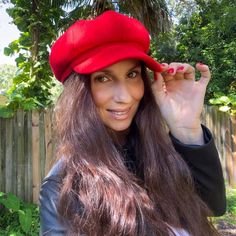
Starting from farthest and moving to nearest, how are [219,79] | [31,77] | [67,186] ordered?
[219,79], [31,77], [67,186]

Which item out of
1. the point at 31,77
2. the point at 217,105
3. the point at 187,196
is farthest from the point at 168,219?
the point at 217,105

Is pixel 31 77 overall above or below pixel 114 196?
above

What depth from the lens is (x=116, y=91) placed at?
1358 millimetres

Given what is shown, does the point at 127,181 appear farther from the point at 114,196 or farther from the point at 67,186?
the point at 67,186

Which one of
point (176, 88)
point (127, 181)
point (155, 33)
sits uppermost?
point (155, 33)

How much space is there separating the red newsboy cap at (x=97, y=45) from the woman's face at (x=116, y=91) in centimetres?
7

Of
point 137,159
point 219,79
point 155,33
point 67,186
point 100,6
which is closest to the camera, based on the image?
point 67,186

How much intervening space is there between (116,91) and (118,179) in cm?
32

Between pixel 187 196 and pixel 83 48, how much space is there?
2.08 ft

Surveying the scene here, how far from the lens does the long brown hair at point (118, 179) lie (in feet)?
3.75

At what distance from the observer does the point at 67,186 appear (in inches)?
45.0

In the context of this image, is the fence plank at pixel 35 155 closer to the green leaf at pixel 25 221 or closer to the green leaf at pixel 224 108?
the green leaf at pixel 25 221

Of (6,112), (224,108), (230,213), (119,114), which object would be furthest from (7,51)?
(119,114)

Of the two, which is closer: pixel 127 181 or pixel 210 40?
pixel 127 181
